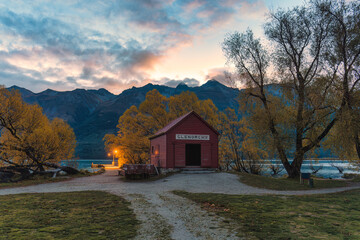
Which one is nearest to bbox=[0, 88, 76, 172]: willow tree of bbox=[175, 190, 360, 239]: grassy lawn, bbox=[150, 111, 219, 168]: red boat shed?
bbox=[150, 111, 219, 168]: red boat shed

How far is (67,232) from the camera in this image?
7523 millimetres

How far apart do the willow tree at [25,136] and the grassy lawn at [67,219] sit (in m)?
14.3

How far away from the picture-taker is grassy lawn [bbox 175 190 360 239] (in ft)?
23.8

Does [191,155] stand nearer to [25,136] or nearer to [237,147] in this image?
[237,147]

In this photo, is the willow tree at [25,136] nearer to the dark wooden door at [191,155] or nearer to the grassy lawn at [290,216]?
the dark wooden door at [191,155]

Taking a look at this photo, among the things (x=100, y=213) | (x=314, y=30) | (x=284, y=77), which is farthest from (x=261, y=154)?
(x=100, y=213)

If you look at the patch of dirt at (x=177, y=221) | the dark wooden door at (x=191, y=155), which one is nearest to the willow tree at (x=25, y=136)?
the dark wooden door at (x=191, y=155)

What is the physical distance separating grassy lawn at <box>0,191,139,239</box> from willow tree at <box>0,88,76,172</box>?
14.3 meters

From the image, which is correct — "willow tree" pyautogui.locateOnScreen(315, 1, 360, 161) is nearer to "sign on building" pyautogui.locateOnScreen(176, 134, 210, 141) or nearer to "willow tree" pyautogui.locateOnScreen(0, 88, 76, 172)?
"sign on building" pyautogui.locateOnScreen(176, 134, 210, 141)

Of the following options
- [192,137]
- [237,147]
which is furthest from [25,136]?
[237,147]

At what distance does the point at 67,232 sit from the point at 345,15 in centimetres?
2478

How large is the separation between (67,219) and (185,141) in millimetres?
19628

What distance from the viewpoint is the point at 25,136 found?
25484 millimetres

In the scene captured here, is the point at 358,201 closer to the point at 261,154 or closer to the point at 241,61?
the point at 241,61
